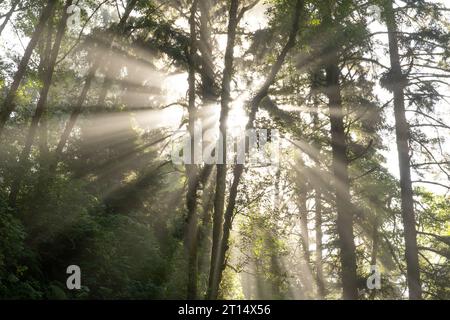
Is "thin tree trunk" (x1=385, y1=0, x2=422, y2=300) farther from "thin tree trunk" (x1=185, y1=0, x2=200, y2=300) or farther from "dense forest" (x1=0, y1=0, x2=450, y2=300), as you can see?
"thin tree trunk" (x1=185, y1=0, x2=200, y2=300)

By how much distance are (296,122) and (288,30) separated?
137 inches

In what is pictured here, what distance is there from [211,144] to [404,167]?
6.60 meters

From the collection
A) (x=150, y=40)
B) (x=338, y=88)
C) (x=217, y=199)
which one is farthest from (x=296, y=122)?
(x=150, y=40)

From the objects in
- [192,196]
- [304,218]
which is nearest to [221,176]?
[192,196]

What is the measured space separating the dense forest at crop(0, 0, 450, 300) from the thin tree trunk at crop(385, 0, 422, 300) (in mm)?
46

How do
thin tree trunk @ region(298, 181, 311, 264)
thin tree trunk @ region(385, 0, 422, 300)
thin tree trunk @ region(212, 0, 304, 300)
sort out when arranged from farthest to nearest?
thin tree trunk @ region(298, 181, 311, 264) → thin tree trunk @ region(385, 0, 422, 300) → thin tree trunk @ region(212, 0, 304, 300)

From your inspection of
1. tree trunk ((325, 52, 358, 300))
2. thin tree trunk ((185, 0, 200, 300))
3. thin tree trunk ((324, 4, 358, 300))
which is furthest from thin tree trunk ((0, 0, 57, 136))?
tree trunk ((325, 52, 358, 300))

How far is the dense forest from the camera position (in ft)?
43.2

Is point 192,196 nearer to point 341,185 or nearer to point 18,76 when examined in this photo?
point 341,185

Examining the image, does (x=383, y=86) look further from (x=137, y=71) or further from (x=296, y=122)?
(x=137, y=71)

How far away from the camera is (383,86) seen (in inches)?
644
